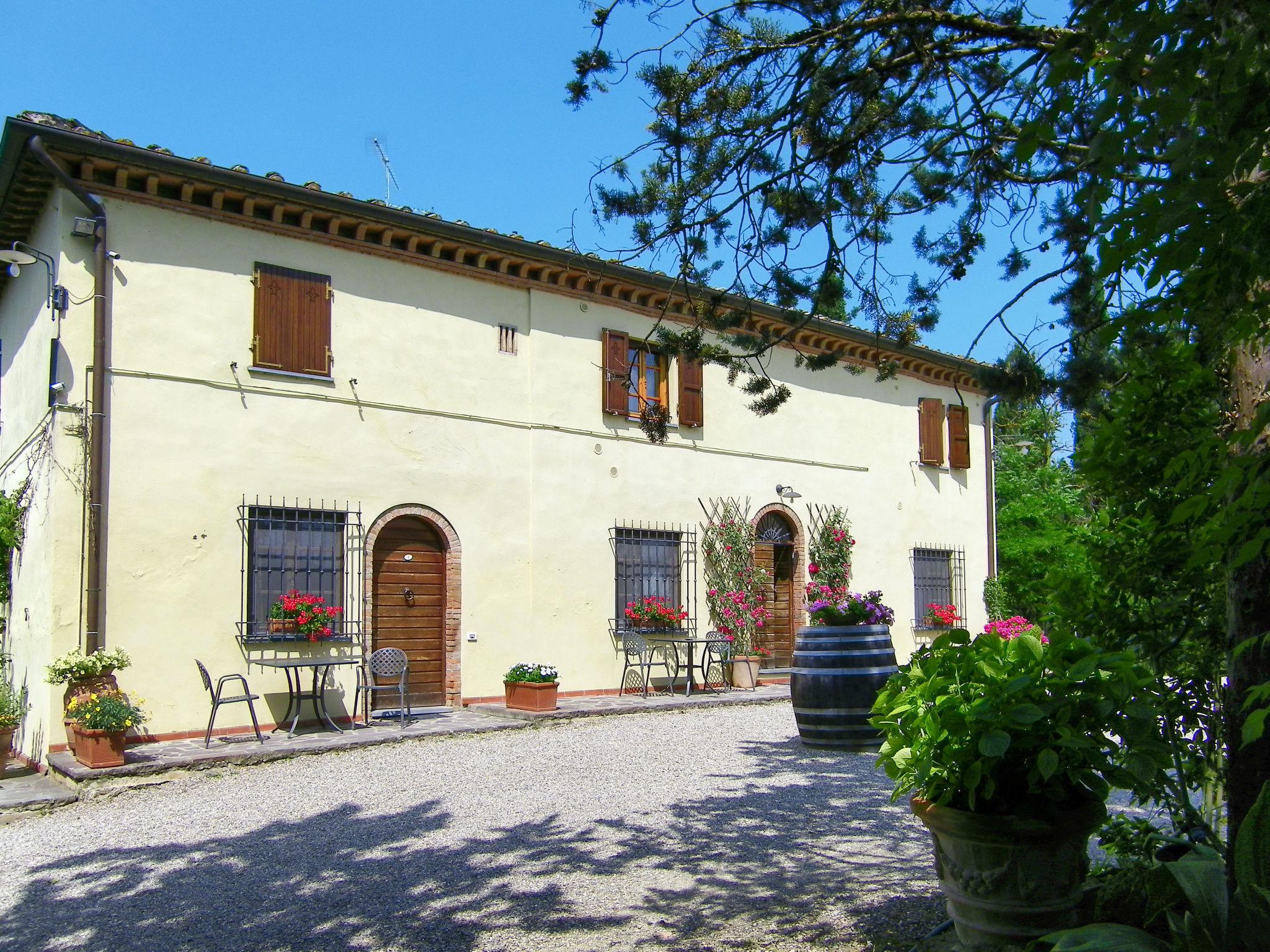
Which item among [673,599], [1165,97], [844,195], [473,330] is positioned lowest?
[673,599]

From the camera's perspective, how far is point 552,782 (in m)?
7.43

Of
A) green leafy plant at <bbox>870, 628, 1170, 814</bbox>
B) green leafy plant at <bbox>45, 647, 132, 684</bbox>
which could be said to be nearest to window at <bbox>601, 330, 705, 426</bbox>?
green leafy plant at <bbox>45, 647, 132, 684</bbox>

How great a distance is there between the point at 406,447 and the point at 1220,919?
9.49 meters

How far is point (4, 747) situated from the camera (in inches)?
330

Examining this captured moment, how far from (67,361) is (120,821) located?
4.59 m

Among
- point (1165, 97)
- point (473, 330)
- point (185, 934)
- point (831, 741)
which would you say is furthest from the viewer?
point (473, 330)

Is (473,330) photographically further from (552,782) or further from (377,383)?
(552,782)

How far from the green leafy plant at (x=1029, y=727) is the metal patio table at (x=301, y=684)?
738 centimetres

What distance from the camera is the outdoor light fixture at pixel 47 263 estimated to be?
873 cm

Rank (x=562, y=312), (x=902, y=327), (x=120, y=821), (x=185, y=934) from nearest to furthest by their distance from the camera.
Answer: (x=185, y=934), (x=902, y=327), (x=120, y=821), (x=562, y=312)

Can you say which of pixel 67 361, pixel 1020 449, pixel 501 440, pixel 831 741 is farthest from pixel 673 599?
pixel 1020 449

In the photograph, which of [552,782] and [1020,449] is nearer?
[552,782]

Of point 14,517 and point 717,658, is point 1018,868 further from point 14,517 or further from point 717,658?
point 717,658

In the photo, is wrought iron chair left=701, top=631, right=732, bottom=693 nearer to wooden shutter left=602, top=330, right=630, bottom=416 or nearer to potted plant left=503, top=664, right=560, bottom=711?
potted plant left=503, top=664, right=560, bottom=711
